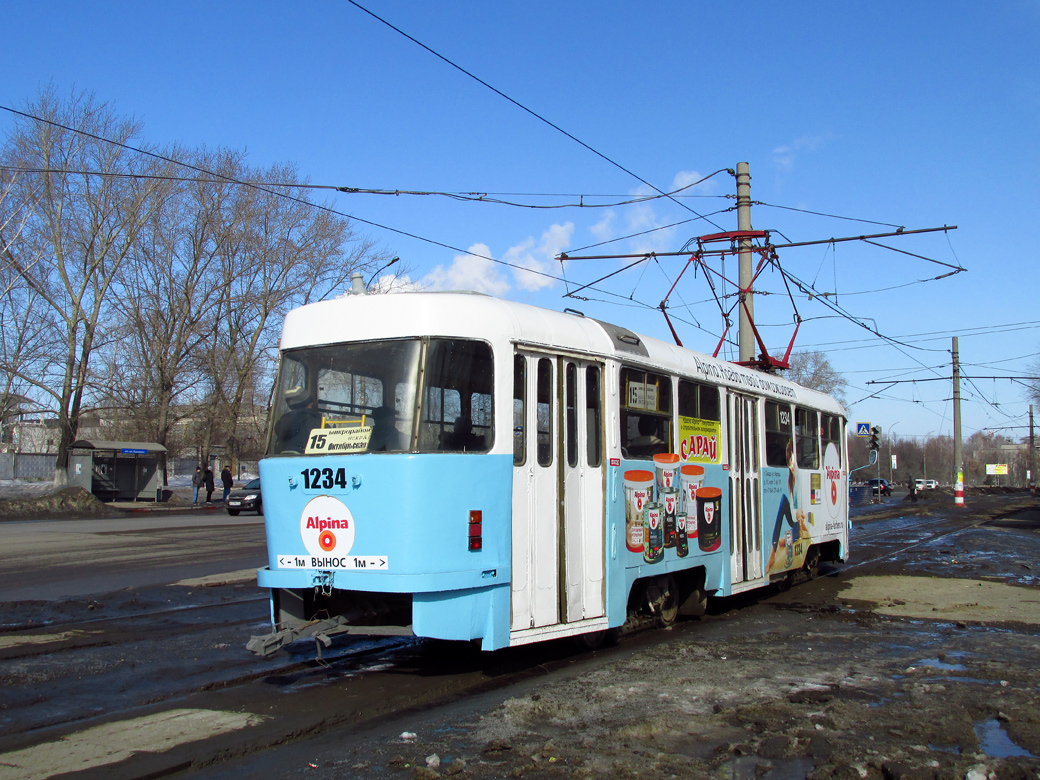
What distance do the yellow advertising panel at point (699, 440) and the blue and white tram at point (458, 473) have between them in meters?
0.73

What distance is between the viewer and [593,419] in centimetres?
757

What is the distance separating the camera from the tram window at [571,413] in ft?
23.8

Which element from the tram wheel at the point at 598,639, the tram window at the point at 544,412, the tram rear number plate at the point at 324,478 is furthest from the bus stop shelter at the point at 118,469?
the tram window at the point at 544,412

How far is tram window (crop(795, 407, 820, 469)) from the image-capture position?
1276 cm

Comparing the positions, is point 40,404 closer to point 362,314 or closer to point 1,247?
point 1,247

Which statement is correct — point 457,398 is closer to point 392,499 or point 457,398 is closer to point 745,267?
point 392,499

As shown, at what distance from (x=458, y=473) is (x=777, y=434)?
6815 mm

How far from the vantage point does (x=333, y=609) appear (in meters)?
6.81

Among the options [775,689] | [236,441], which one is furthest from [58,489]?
[775,689]

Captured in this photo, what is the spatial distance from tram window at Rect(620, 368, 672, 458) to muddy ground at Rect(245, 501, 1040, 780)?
1.88m

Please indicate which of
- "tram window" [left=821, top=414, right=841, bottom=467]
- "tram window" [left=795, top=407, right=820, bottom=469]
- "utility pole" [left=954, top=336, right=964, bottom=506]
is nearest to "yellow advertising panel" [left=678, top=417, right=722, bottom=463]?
"tram window" [left=795, top=407, right=820, bottom=469]

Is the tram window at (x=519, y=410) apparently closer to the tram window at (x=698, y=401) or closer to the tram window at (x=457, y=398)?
the tram window at (x=457, y=398)

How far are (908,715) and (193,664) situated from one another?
566 centimetres

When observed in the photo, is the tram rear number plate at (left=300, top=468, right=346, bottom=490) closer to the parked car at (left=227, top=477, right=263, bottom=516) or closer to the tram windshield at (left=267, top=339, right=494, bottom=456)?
the tram windshield at (left=267, top=339, right=494, bottom=456)
